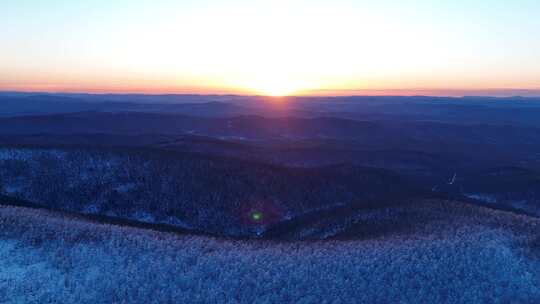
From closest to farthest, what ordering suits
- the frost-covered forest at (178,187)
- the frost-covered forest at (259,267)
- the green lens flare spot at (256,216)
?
the frost-covered forest at (259,267)
the green lens flare spot at (256,216)
the frost-covered forest at (178,187)

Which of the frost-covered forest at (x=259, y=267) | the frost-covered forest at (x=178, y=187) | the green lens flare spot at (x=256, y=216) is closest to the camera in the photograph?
the frost-covered forest at (x=259, y=267)

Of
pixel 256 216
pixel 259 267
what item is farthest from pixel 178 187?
pixel 259 267

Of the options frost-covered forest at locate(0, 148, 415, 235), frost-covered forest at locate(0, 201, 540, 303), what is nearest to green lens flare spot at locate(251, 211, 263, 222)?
frost-covered forest at locate(0, 148, 415, 235)

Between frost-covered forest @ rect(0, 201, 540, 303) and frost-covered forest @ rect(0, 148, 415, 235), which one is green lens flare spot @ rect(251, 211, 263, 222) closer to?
frost-covered forest @ rect(0, 148, 415, 235)

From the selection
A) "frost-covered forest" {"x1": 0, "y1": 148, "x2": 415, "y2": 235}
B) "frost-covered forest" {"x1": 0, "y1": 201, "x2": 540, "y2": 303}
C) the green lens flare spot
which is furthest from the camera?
"frost-covered forest" {"x1": 0, "y1": 148, "x2": 415, "y2": 235}

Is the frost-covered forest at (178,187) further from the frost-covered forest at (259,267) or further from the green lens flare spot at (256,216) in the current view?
the frost-covered forest at (259,267)

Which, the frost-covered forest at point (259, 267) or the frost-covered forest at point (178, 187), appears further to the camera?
the frost-covered forest at point (178, 187)

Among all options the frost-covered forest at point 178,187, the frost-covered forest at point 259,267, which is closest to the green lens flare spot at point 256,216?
the frost-covered forest at point 178,187

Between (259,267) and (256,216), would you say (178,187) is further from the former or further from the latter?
(259,267)
